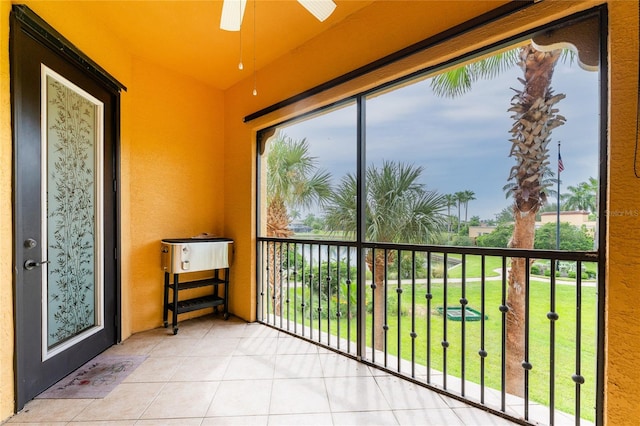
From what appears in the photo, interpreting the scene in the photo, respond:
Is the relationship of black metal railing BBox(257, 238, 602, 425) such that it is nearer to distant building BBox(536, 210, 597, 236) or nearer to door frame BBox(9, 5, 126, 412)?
distant building BBox(536, 210, 597, 236)

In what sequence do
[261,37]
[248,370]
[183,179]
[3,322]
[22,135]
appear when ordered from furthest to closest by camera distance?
[183,179] < [261,37] < [248,370] < [22,135] < [3,322]

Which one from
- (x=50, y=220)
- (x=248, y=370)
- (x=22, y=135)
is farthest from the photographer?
(x=248, y=370)

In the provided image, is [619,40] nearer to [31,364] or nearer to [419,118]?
[419,118]

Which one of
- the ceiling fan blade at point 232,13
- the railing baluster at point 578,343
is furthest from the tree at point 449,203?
the ceiling fan blade at point 232,13

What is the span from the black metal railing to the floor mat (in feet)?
4.47

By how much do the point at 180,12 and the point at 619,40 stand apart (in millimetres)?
2859

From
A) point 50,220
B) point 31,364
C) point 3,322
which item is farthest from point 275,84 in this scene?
point 31,364

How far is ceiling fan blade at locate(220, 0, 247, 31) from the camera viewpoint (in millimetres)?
1532

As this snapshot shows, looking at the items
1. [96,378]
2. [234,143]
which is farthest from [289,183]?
[96,378]

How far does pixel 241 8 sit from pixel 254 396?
2408 mm

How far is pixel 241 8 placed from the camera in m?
1.59

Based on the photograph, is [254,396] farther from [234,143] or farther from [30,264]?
[234,143]

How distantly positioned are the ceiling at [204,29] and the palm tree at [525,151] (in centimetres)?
180

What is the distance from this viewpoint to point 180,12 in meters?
2.29
